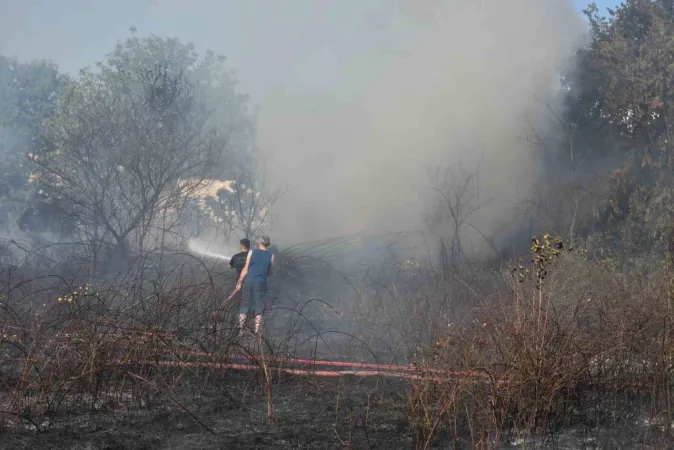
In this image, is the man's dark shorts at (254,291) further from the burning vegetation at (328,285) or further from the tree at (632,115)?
the tree at (632,115)

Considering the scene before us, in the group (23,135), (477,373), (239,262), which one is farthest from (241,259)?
(23,135)

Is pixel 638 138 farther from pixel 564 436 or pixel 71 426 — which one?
pixel 71 426

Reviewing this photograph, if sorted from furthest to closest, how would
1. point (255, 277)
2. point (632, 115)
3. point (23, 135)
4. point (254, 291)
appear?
point (23, 135) → point (632, 115) → point (255, 277) → point (254, 291)

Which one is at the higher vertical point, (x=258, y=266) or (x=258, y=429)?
(x=258, y=266)

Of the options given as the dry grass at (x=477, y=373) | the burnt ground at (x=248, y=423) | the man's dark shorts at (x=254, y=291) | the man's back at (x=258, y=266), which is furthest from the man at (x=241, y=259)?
the burnt ground at (x=248, y=423)

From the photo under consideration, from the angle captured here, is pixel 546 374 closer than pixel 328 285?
Yes

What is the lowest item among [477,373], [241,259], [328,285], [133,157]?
[477,373]

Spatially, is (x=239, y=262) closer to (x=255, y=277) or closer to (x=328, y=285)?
(x=255, y=277)

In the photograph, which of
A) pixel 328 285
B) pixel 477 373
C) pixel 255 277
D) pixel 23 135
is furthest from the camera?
pixel 23 135

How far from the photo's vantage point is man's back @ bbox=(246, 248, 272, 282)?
356 inches

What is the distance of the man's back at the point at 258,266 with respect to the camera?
356 inches

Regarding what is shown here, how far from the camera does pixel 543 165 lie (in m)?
14.8

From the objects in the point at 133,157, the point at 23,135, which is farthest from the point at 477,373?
the point at 23,135

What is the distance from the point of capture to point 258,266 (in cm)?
909
